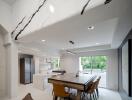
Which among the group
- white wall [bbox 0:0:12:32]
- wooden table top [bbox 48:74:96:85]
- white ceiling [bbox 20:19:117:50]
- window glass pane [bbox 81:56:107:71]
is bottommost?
wooden table top [bbox 48:74:96:85]

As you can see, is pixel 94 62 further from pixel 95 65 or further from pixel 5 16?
pixel 5 16

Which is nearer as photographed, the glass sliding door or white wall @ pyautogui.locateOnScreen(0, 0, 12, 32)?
white wall @ pyautogui.locateOnScreen(0, 0, 12, 32)

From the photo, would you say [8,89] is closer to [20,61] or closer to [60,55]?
[20,61]

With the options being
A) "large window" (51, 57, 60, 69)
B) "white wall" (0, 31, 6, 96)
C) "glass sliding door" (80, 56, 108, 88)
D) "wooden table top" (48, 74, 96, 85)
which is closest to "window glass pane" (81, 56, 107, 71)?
"glass sliding door" (80, 56, 108, 88)

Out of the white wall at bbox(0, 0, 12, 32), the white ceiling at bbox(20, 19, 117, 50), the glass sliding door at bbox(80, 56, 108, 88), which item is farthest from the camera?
the glass sliding door at bbox(80, 56, 108, 88)

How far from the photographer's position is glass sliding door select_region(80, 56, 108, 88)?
22.3ft

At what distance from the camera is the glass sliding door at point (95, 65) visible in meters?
6.80

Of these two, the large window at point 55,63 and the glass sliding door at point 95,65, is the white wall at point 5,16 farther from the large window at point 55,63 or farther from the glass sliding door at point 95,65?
the glass sliding door at point 95,65

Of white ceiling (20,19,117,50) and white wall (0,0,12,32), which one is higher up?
white wall (0,0,12,32)

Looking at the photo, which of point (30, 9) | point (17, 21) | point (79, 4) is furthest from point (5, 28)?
point (79, 4)

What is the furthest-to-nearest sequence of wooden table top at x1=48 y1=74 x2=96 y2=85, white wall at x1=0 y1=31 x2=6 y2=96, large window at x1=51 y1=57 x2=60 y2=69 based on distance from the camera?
1. large window at x1=51 y1=57 x2=60 y2=69
2. white wall at x1=0 y1=31 x2=6 y2=96
3. wooden table top at x1=48 y1=74 x2=96 y2=85

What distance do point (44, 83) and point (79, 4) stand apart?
15.9 ft

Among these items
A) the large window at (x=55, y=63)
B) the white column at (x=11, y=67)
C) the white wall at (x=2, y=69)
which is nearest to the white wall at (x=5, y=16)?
the white column at (x=11, y=67)

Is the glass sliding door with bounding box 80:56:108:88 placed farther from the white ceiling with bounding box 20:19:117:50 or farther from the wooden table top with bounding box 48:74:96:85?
the white ceiling with bounding box 20:19:117:50
